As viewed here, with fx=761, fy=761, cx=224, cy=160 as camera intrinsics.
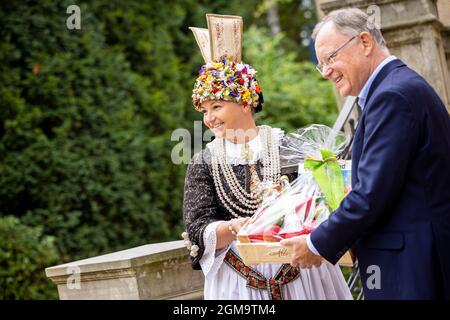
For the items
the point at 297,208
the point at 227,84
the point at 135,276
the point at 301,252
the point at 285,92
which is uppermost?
the point at 227,84

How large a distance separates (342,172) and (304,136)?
1.35 feet

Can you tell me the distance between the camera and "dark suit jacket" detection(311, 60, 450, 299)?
2.74m

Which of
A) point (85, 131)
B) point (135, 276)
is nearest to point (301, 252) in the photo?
point (135, 276)

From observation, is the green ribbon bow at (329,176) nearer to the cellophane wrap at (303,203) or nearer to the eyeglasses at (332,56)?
the cellophane wrap at (303,203)

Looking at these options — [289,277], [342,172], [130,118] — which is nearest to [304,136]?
[342,172]

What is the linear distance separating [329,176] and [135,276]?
1678 millimetres

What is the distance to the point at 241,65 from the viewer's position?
144 inches

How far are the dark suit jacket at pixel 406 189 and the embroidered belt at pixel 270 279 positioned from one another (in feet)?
2.45

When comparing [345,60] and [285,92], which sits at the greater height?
[345,60]

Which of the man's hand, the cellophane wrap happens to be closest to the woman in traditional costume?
the cellophane wrap

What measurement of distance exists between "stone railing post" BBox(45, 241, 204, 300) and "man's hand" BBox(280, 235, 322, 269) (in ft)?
5.24

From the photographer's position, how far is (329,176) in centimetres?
320

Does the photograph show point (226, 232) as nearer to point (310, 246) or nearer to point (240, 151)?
point (240, 151)
